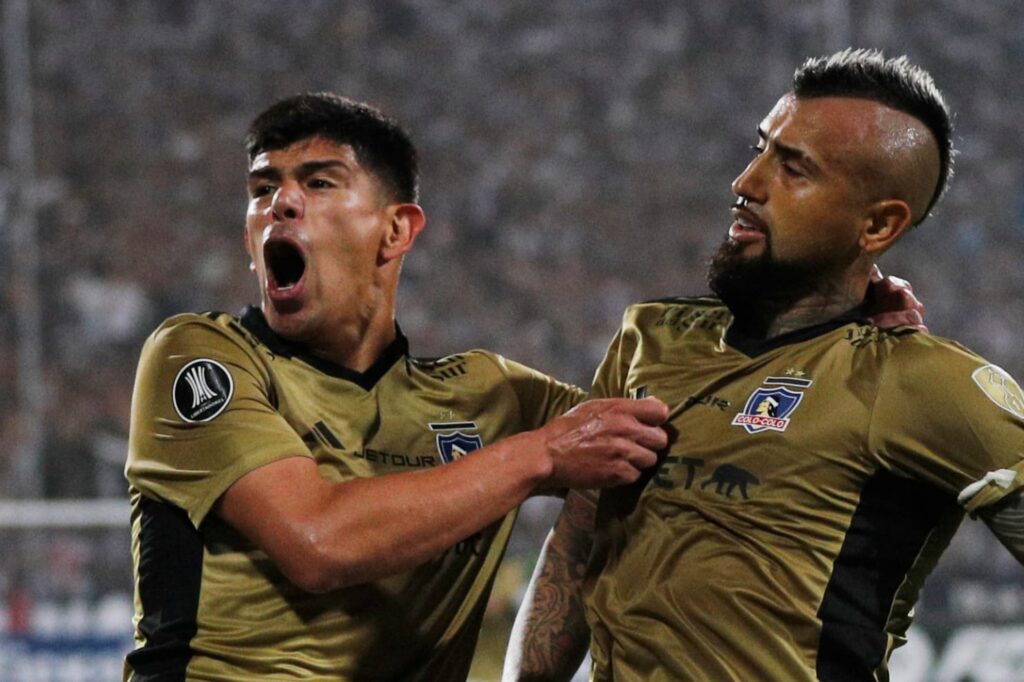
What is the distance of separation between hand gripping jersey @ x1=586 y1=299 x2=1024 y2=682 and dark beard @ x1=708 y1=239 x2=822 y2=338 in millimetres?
116

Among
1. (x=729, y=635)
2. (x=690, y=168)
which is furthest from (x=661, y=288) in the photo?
(x=729, y=635)

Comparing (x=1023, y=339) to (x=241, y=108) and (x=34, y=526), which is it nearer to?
(x=241, y=108)

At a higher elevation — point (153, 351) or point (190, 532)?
point (153, 351)

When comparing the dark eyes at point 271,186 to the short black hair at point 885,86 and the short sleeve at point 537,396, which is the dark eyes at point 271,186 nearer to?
the short sleeve at point 537,396

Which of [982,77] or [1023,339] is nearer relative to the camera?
[1023,339]

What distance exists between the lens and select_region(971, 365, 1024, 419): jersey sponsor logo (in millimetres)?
2221

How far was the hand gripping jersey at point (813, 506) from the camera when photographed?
7.31 feet

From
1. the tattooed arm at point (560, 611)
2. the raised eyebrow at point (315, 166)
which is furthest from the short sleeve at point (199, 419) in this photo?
the tattooed arm at point (560, 611)

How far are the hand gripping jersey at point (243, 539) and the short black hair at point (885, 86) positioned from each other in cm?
100

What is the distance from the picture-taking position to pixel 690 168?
8.88m

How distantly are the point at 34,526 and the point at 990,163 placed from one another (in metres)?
6.17

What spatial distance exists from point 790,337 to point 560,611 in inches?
27.7

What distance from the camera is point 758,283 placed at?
98.0 inches

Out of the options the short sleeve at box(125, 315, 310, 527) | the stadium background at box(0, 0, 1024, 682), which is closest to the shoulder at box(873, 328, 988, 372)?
the short sleeve at box(125, 315, 310, 527)
